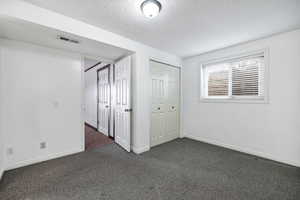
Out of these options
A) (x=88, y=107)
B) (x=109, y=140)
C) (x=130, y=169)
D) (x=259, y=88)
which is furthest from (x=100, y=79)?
(x=259, y=88)

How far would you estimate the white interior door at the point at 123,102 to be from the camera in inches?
106

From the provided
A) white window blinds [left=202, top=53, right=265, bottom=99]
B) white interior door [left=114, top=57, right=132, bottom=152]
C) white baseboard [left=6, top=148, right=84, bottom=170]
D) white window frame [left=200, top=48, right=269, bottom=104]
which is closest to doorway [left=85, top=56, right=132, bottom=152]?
white interior door [left=114, top=57, right=132, bottom=152]

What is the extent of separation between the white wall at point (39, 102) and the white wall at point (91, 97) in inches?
75.4

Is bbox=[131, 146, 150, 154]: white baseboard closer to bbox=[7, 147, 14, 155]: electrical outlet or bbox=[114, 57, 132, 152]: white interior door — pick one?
bbox=[114, 57, 132, 152]: white interior door

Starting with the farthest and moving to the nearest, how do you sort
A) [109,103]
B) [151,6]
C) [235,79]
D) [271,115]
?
[109,103] < [235,79] < [271,115] < [151,6]

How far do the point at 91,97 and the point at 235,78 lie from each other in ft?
15.7

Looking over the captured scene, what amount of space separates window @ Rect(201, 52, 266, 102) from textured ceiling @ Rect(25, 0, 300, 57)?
50 cm

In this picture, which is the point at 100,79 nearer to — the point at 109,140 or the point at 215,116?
the point at 109,140

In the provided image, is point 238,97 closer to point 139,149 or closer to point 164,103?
point 164,103

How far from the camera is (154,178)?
1.88m

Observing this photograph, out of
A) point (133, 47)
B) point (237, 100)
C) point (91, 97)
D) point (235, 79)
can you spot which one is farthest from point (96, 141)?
point (235, 79)

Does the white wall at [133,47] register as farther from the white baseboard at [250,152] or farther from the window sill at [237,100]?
the white baseboard at [250,152]

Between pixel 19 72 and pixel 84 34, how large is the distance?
4.38 feet

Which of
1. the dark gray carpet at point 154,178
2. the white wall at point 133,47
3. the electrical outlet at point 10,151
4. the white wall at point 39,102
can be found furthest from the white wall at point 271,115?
the electrical outlet at point 10,151
